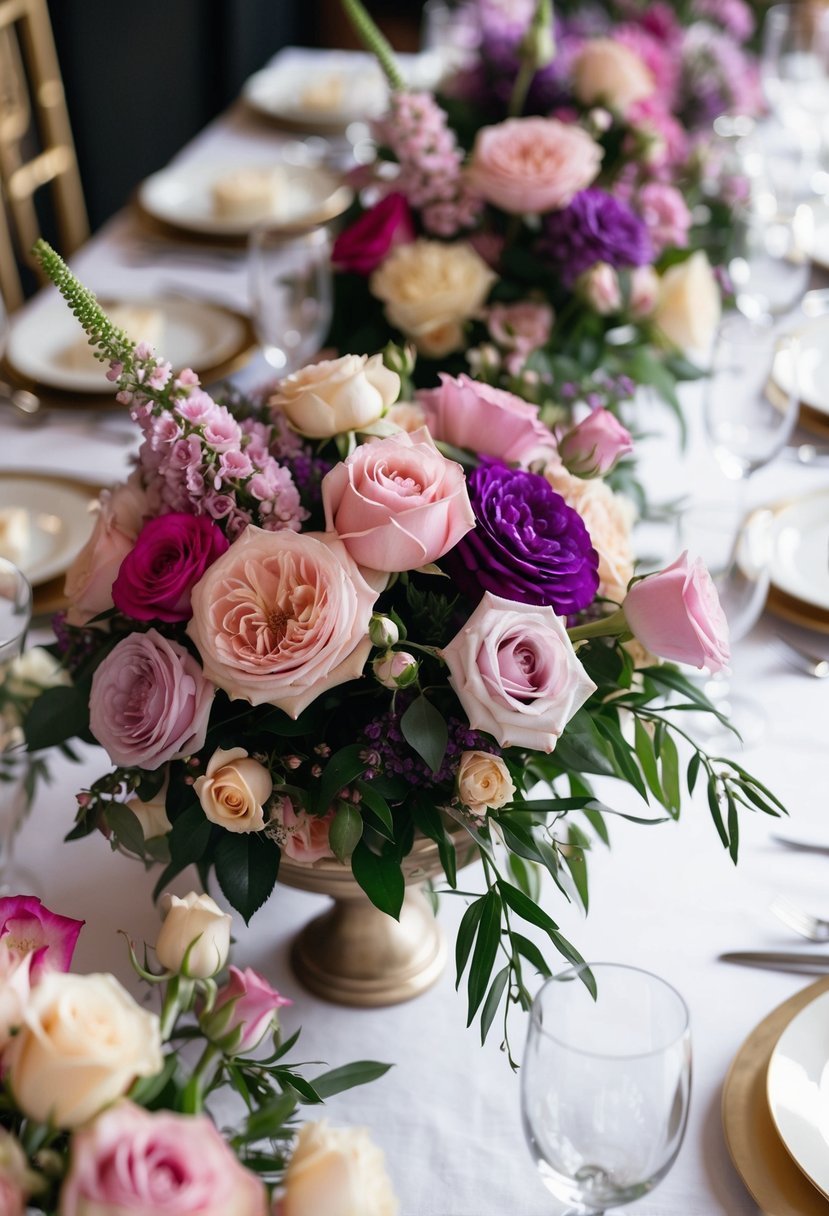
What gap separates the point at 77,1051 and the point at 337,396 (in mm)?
447

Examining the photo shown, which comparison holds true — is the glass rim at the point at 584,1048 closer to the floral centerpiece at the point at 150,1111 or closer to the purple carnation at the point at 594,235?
the floral centerpiece at the point at 150,1111

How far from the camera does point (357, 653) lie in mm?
750

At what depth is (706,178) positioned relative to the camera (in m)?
1.96

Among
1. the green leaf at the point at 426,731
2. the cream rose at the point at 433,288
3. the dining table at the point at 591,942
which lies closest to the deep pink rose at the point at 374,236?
the cream rose at the point at 433,288

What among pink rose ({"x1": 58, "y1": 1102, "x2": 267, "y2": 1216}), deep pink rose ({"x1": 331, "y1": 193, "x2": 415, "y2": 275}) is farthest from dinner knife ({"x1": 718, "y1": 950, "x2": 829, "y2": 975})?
deep pink rose ({"x1": 331, "y1": 193, "x2": 415, "y2": 275})

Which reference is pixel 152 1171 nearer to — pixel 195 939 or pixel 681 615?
pixel 195 939

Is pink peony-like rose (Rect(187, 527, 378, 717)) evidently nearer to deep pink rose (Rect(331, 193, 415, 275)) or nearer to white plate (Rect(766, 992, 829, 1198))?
white plate (Rect(766, 992, 829, 1198))

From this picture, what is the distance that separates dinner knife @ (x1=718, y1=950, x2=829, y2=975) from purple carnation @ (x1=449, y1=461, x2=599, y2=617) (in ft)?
1.07

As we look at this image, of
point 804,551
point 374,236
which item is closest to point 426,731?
point 804,551

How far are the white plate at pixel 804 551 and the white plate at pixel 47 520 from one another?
2.27 feet

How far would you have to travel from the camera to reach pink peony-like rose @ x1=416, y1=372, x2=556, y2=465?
914 mm

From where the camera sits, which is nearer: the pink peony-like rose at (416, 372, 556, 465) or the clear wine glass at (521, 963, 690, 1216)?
the clear wine glass at (521, 963, 690, 1216)

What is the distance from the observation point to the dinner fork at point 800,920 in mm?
993

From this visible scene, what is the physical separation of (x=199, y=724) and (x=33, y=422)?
40.1 inches
